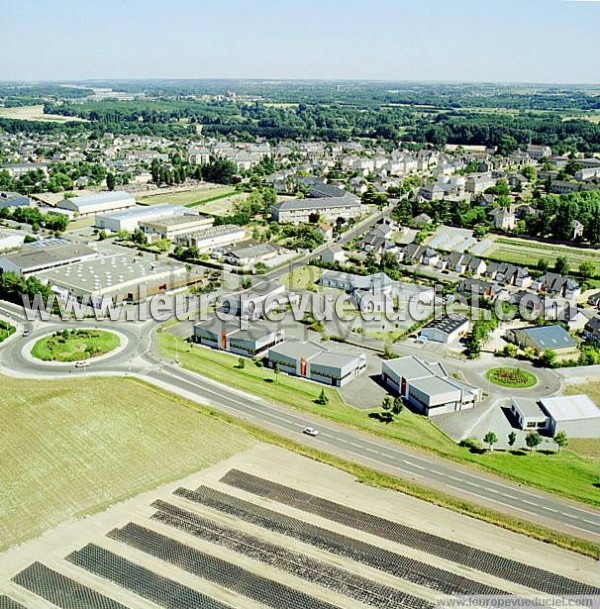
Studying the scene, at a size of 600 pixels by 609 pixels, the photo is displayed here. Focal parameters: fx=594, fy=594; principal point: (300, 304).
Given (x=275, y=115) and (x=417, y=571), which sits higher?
(x=275, y=115)

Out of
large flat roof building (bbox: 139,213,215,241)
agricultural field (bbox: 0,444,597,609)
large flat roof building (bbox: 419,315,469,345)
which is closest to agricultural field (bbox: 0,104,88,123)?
large flat roof building (bbox: 139,213,215,241)

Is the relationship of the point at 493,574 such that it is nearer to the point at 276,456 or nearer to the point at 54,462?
the point at 276,456

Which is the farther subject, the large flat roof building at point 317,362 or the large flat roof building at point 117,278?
the large flat roof building at point 117,278

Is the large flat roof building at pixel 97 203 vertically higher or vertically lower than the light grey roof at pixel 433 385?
higher

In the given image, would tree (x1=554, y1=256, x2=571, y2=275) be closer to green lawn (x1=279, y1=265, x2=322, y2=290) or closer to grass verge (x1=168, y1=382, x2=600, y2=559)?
green lawn (x1=279, y1=265, x2=322, y2=290)

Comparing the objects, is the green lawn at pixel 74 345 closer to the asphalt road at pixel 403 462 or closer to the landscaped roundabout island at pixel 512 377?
the asphalt road at pixel 403 462

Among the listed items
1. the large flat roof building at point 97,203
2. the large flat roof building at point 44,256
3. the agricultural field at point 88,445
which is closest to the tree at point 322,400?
the agricultural field at point 88,445

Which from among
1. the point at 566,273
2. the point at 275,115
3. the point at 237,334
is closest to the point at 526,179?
the point at 566,273
